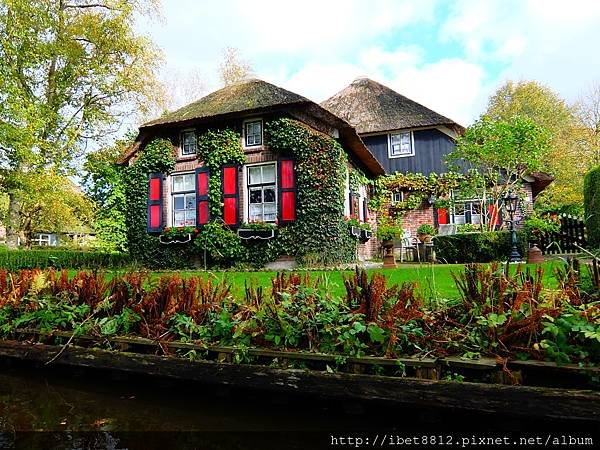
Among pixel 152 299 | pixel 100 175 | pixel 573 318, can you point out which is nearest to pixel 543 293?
pixel 573 318

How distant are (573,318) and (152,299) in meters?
3.72

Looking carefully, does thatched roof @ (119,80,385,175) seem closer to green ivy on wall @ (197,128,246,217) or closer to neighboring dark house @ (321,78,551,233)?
green ivy on wall @ (197,128,246,217)

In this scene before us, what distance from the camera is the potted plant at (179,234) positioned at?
1292 cm

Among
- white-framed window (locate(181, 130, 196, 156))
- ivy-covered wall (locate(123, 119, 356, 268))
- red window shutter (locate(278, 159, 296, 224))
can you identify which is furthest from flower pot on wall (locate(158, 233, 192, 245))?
red window shutter (locate(278, 159, 296, 224))

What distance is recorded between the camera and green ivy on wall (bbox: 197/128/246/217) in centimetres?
1284

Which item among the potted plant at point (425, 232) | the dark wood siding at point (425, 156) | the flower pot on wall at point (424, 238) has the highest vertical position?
the dark wood siding at point (425, 156)

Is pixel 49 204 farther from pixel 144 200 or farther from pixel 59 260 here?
pixel 144 200

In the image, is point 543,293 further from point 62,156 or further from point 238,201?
point 62,156

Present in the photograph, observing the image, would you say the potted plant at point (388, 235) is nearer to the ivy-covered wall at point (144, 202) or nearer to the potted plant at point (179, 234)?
the potted plant at point (179, 234)

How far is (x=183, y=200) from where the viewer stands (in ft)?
44.9

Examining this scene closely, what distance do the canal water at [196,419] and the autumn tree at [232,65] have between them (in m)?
26.6

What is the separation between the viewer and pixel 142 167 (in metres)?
14.0

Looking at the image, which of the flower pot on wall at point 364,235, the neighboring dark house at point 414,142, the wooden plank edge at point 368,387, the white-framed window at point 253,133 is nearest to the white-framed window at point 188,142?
the white-framed window at point 253,133

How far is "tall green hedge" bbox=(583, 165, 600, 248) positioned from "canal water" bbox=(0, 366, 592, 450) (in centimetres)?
967
